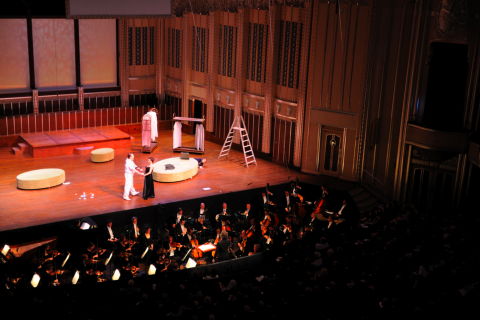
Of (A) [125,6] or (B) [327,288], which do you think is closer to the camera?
(B) [327,288]

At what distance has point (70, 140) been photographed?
17.2m

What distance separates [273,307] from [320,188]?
6.73 metres

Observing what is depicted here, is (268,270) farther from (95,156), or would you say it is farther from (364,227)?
(95,156)

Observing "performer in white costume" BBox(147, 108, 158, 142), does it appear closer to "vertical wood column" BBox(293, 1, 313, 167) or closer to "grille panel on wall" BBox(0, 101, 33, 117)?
"grille panel on wall" BBox(0, 101, 33, 117)

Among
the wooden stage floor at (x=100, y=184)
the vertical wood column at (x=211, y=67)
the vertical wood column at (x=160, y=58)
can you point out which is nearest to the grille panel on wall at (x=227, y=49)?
the vertical wood column at (x=211, y=67)

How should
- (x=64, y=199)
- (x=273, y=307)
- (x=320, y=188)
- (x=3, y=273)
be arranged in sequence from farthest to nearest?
(x=320, y=188) < (x=64, y=199) < (x=3, y=273) < (x=273, y=307)

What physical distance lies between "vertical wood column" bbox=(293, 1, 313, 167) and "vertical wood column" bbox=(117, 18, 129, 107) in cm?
636

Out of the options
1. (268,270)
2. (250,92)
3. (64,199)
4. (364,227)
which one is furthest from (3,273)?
(250,92)

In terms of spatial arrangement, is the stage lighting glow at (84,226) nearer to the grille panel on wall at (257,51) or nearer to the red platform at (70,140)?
the red platform at (70,140)

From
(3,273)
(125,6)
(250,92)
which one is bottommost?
(3,273)

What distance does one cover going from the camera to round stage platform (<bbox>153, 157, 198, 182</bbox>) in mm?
14773

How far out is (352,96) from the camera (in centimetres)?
1501

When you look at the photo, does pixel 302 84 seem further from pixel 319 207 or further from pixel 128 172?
pixel 128 172

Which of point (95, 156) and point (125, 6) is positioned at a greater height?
point (125, 6)
